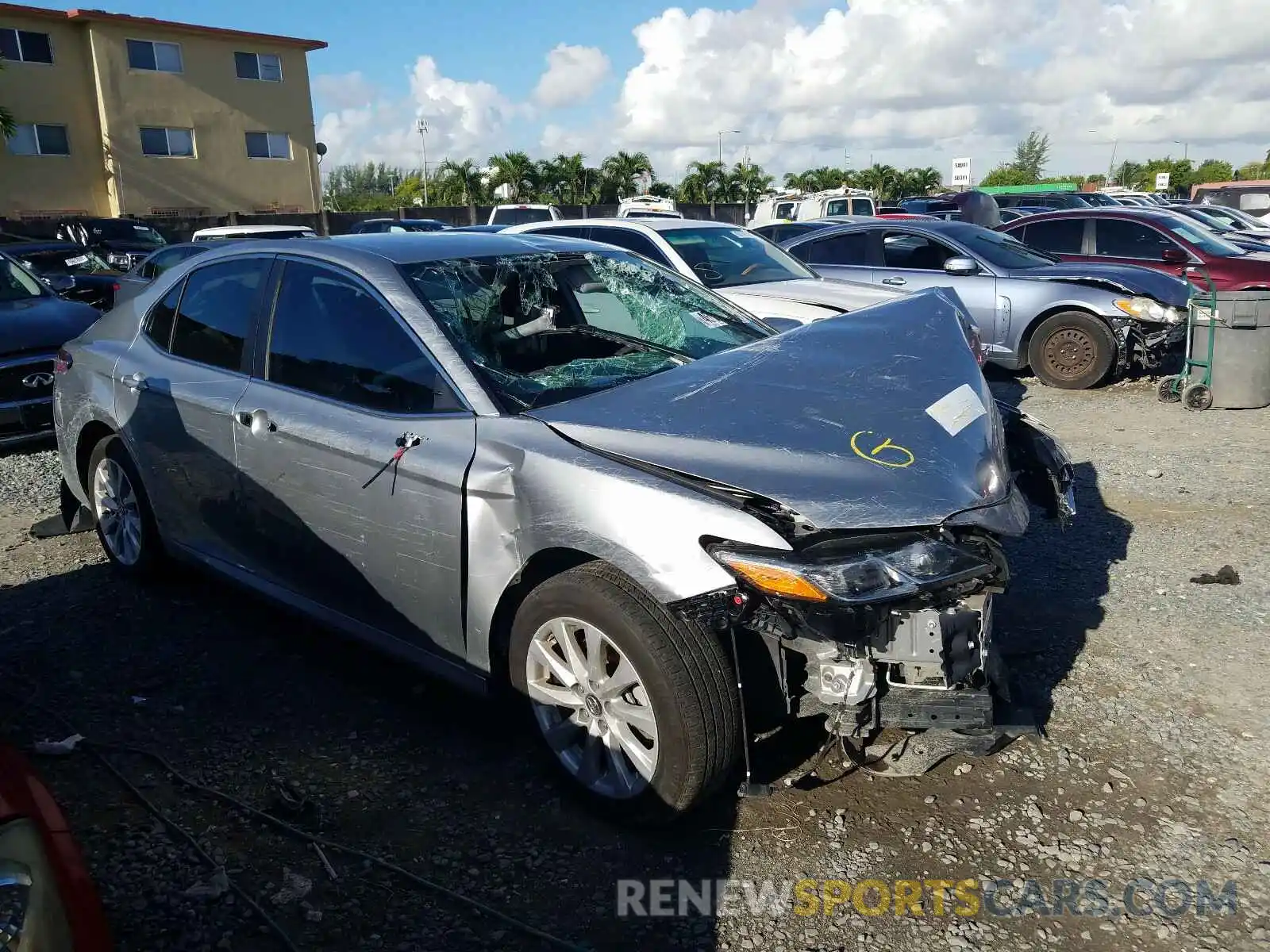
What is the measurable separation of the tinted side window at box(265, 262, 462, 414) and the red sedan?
171cm

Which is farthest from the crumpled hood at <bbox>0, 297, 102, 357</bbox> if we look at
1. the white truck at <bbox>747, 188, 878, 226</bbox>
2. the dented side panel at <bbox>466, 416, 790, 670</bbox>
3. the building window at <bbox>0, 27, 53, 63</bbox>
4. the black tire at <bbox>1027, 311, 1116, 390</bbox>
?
the building window at <bbox>0, 27, 53, 63</bbox>

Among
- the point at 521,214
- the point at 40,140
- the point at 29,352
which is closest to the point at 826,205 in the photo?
the point at 521,214

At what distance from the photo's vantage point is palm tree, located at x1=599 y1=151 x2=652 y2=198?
45312 millimetres

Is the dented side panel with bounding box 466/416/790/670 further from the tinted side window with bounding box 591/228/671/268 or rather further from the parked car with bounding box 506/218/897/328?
the tinted side window with bounding box 591/228/671/268

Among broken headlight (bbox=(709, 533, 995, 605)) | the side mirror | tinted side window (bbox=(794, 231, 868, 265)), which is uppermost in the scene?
tinted side window (bbox=(794, 231, 868, 265))

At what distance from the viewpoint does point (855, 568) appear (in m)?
2.72

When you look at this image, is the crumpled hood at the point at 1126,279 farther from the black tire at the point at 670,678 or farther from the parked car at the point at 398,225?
the parked car at the point at 398,225

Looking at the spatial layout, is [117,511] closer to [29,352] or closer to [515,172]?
[29,352]

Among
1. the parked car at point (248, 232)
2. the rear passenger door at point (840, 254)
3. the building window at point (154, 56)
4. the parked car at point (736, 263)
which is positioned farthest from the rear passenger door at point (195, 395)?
the building window at point (154, 56)

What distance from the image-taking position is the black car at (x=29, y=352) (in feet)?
23.9

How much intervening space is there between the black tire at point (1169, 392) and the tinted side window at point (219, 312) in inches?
318

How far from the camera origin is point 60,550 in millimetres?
5645

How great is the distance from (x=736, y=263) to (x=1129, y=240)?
5.79 meters

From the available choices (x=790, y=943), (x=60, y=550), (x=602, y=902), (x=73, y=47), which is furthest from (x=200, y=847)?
(x=73, y=47)
